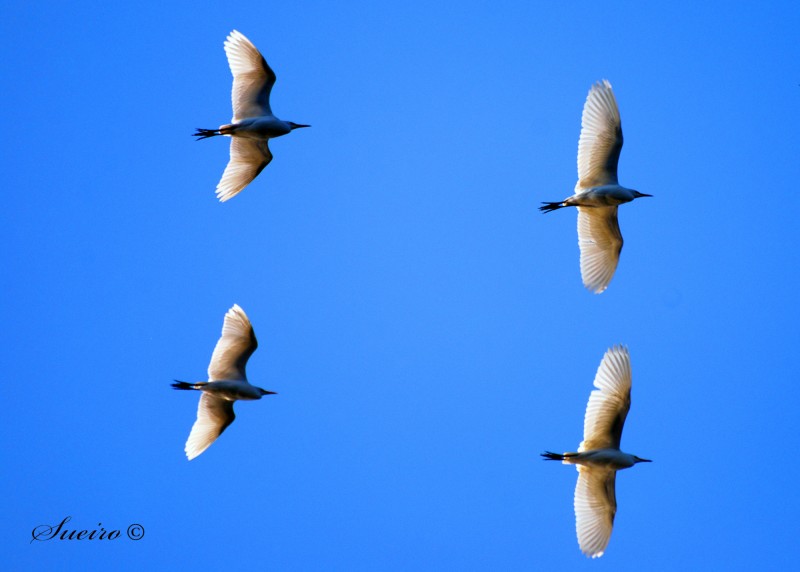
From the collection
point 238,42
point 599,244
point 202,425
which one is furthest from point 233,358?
point 599,244

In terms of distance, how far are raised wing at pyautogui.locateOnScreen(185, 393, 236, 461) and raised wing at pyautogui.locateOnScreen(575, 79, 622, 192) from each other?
7.23m

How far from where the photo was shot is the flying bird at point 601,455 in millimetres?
17141

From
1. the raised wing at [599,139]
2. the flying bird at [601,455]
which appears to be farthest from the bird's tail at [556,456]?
the raised wing at [599,139]

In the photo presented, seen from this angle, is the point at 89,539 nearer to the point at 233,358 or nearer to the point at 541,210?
the point at 233,358

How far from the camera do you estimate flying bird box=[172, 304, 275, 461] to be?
1850cm

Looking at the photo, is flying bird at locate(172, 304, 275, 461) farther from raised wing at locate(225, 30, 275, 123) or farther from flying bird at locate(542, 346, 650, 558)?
flying bird at locate(542, 346, 650, 558)

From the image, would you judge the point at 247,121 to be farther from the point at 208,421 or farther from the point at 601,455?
the point at 601,455

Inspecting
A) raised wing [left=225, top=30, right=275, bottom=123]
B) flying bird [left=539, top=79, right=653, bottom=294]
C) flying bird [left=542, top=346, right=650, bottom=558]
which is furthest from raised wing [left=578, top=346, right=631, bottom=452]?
raised wing [left=225, top=30, right=275, bottom=123]

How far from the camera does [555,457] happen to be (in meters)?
17.6

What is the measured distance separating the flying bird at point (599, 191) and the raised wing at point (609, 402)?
197cm

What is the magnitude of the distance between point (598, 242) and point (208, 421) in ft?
24.5

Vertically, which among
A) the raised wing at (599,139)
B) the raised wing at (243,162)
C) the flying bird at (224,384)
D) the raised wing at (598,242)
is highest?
the raised wing at (599,139)

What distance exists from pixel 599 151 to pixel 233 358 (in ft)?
23.4

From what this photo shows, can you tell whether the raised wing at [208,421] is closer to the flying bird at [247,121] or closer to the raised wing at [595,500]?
the flying bird at [247,121]
